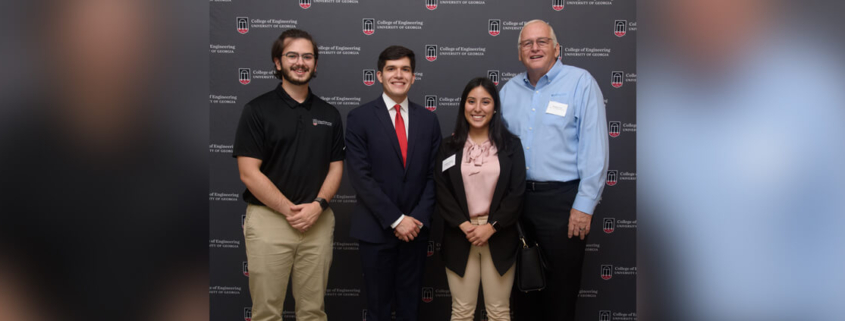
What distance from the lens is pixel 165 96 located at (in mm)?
3240

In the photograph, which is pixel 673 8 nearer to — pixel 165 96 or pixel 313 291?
pixel 313 291

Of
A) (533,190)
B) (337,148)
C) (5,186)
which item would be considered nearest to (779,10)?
(533,190)

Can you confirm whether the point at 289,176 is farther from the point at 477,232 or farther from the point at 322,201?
the point at 477,232

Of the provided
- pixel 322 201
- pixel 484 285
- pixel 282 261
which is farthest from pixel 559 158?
pixel 282 261

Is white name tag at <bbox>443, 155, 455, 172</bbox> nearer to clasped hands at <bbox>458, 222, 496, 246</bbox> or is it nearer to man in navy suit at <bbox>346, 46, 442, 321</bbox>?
man in navy suit at <bbox>346, 46, 442, 321</bbox>

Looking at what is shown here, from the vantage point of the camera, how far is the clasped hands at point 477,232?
6.84ft

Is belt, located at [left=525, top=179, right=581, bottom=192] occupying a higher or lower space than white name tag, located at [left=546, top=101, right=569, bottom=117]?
lower

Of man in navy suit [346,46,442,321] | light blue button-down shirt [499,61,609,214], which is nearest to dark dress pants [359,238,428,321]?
man in navy suit [346,46,442,321]

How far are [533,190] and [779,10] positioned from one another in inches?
91.0

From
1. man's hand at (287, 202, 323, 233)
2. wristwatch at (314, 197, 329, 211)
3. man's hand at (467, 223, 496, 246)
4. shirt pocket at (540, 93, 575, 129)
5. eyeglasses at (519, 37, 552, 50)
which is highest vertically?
eyeglasses at (519, 37, 552, 50)

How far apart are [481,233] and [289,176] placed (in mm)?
1004

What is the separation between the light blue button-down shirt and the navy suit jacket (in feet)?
1.78

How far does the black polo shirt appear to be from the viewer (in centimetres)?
218

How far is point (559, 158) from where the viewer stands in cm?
218
